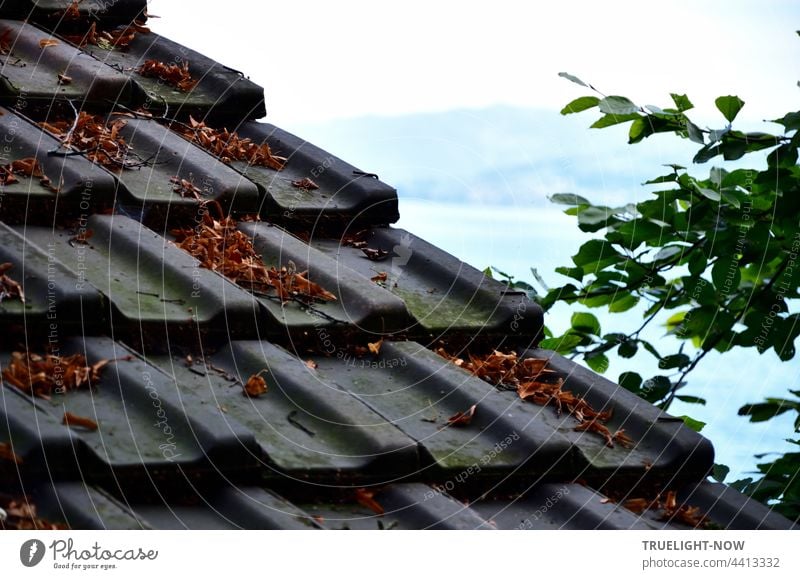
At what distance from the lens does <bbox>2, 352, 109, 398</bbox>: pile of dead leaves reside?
4.03ft

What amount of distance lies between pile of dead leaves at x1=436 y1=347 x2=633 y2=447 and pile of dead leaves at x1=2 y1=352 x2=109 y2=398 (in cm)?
69

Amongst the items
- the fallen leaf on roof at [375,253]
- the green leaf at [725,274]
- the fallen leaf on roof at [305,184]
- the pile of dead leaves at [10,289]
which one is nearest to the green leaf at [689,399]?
the green leaf at [725,274]

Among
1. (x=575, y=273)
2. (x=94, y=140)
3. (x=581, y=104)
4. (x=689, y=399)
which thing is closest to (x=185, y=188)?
(x=94, y=140)

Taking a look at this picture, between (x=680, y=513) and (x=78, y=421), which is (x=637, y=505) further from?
(x=78, y=421)

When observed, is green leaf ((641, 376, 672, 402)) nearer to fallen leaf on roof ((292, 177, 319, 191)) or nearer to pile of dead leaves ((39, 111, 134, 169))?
fallen leaf on roof ((292, 177, 319, 191))

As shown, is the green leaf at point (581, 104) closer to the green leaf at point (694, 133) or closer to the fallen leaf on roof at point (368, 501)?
the green leaf at point (694, 133)

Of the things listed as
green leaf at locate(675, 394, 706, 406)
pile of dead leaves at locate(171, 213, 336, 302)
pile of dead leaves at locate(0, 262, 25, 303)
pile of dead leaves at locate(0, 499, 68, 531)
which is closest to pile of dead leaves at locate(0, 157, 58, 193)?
pile of dead leaves at locate(171, 213, 336, 302)

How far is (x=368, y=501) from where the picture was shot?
1347 mm

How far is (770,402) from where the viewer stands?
285cm

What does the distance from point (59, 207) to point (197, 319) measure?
0.37 metres

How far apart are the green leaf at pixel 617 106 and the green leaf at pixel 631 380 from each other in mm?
703

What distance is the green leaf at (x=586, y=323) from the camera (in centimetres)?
271

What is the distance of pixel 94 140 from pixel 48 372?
0.75 metres

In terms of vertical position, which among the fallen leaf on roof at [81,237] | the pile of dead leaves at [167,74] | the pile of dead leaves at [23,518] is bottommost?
the pile of dead leaves at [23,518]
